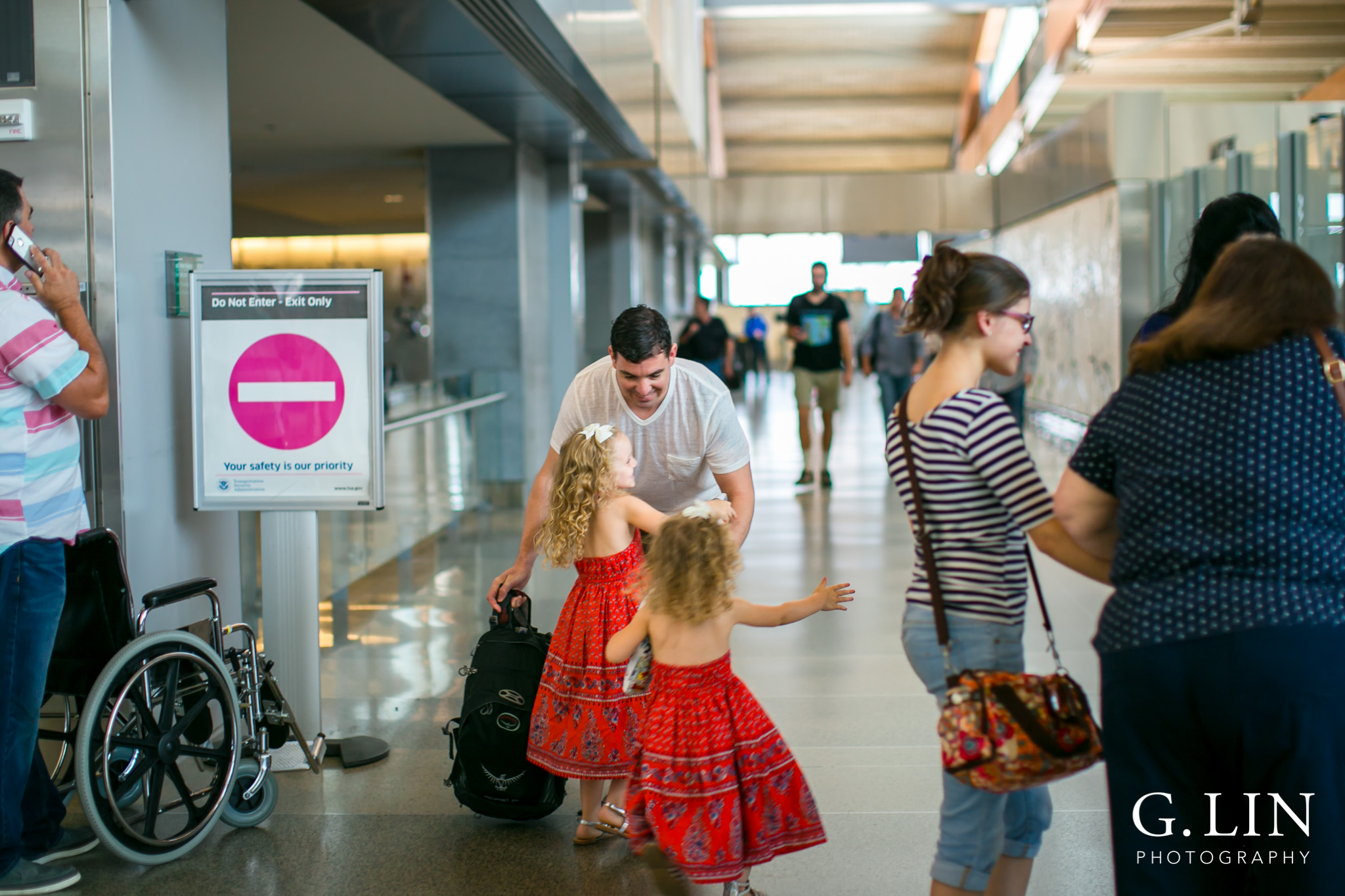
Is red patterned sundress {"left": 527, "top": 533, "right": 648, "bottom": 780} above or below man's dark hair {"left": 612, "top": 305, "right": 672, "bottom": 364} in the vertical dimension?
below

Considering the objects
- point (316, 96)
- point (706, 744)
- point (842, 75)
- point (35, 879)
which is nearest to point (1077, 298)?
point (316, 96)

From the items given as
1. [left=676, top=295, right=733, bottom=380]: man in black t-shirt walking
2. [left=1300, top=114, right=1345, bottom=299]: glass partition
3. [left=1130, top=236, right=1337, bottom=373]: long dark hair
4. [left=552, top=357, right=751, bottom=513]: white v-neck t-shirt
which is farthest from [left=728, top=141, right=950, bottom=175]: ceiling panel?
[left=1130, top=236, right=1337, bottom=373]: long dark hair

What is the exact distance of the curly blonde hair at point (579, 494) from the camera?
3199 millimetres

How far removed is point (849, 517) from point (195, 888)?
6.67m

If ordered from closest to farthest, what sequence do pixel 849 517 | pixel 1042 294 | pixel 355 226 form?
pixel 849 517, pixel 1042 294, pixel 355 226

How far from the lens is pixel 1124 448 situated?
2023 mm

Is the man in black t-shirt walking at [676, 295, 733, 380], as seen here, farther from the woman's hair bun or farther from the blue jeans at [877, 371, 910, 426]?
the woman's hair bun

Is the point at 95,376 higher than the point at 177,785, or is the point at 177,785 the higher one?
the point at 95,376

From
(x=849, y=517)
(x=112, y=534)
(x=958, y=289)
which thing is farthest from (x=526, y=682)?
(x=849, y=517)

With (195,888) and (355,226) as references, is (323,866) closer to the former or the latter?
(195,888)

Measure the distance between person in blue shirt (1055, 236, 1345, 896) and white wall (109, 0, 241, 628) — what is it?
3.10 meters

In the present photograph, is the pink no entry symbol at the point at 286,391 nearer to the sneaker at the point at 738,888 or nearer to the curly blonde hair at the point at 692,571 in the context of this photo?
the curly blonde hair at the point at 692,571

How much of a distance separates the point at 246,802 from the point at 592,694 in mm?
1134

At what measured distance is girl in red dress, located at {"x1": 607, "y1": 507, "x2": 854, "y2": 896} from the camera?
2.75 meters
